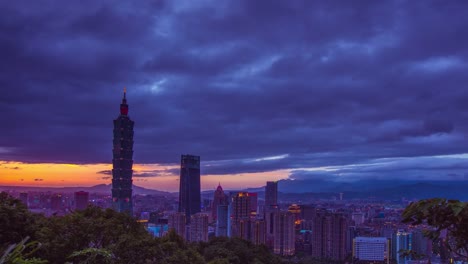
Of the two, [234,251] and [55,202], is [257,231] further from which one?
[234,251]

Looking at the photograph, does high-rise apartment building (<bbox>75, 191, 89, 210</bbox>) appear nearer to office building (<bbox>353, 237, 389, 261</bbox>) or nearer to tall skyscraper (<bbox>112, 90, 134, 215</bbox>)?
tall skyscraper (<bbox>112, 90, 134, 215</bbox>)

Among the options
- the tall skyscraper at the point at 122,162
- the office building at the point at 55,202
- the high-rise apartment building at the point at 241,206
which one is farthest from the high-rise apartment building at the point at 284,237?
the tall skyscraper at the point at 122,162

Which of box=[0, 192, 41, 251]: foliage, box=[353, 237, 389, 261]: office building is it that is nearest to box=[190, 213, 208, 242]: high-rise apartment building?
box=[353, 237, 389, 261]: office building

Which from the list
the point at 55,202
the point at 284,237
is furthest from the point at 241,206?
the point at 55,202

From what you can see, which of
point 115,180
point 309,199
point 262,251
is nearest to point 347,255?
point 262,251

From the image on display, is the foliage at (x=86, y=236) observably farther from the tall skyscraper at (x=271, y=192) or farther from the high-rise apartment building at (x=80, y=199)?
the tall skyscraper at (x=271, y=192)
